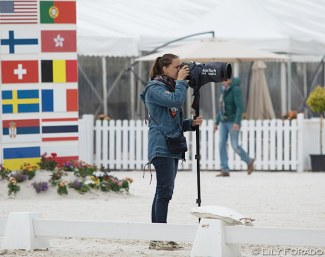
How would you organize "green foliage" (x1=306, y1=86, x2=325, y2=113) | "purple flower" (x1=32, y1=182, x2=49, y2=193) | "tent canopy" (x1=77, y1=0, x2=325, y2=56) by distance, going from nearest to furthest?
"purple flower" (x1=32, y1=182, x2=49, y2=193) < "green foliage" (x1=306, y1=86, x2=325, y2=113) < "tent canopy" (x1=77, y1=0, x2=325, y2=56)

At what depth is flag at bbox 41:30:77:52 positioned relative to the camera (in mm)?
16531

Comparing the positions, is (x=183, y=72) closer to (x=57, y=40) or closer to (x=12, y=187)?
(x=12, y=187)

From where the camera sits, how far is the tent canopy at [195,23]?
25562 millimetres

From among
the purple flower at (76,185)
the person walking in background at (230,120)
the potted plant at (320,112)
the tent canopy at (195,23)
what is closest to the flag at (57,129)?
the purple flower at (76,185)

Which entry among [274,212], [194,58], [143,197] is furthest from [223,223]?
[194,58]

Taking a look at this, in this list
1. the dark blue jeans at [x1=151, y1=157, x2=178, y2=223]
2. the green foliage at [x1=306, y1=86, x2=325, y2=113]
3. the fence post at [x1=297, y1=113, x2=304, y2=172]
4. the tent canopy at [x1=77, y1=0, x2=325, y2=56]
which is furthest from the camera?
the tent canopy at [x1=77, y1=0, x2=325, y2=56]

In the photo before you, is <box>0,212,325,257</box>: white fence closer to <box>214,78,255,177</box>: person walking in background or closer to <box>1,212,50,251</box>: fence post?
<box>1,212,50,251</box>: fence post

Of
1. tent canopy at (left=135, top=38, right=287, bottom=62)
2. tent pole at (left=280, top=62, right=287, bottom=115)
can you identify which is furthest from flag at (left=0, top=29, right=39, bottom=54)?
tent pole at (left=280, top=62, right=287, bottom=115)

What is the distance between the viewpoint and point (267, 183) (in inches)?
778

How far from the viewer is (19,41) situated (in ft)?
54.0

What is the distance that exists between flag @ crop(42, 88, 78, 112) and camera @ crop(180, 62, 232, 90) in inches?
242

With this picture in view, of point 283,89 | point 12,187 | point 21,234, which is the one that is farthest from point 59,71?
point 283,89

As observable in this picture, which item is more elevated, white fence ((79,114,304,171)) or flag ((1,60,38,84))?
flag ((1,60,38,84))

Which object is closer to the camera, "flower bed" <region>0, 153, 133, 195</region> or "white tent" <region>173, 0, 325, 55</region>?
"flower bed" <region>0, 153, 133, 195</region>
